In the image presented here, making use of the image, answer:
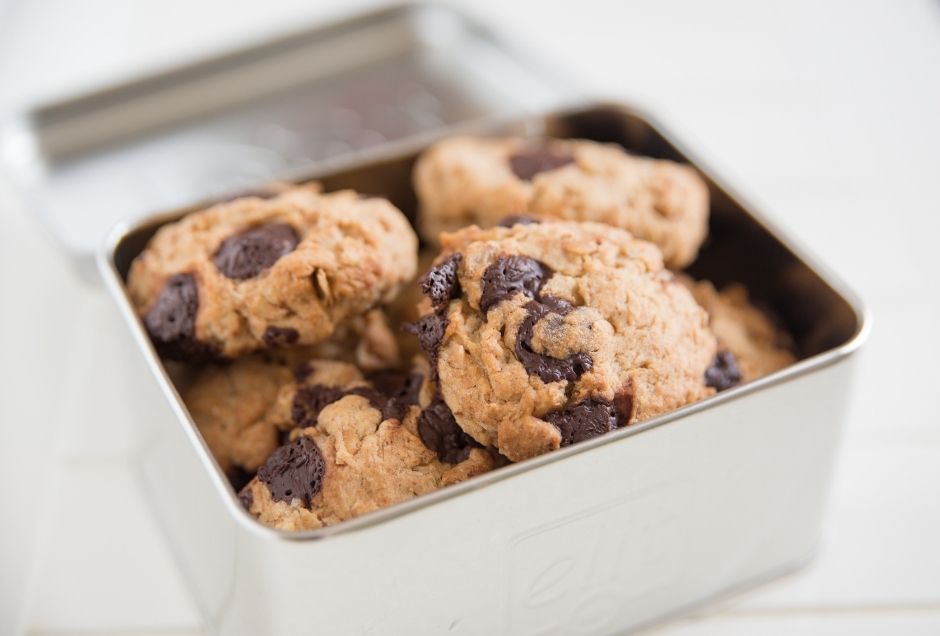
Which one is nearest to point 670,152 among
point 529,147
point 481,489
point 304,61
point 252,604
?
point 529,147

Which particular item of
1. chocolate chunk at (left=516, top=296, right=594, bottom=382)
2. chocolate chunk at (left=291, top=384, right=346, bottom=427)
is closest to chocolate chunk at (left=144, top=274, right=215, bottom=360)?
chocolate chunk at (left=291, top=384, right=346, bottom=427)

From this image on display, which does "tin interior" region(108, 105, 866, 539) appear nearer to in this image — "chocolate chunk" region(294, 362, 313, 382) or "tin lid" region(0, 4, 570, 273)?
"chocolate chunk" region(294, 362, 313, 382)

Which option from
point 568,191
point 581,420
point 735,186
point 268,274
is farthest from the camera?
point 735,186

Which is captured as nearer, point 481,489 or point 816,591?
point 481,489

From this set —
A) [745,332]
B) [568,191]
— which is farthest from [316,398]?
[745,332]

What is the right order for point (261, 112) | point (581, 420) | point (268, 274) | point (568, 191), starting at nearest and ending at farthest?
point (581, 420) < point (268, 274) < point (568, 191) < point (261, 112)

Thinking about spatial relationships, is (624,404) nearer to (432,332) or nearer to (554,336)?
(554,336)

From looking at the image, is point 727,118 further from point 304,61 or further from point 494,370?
point 494,370
